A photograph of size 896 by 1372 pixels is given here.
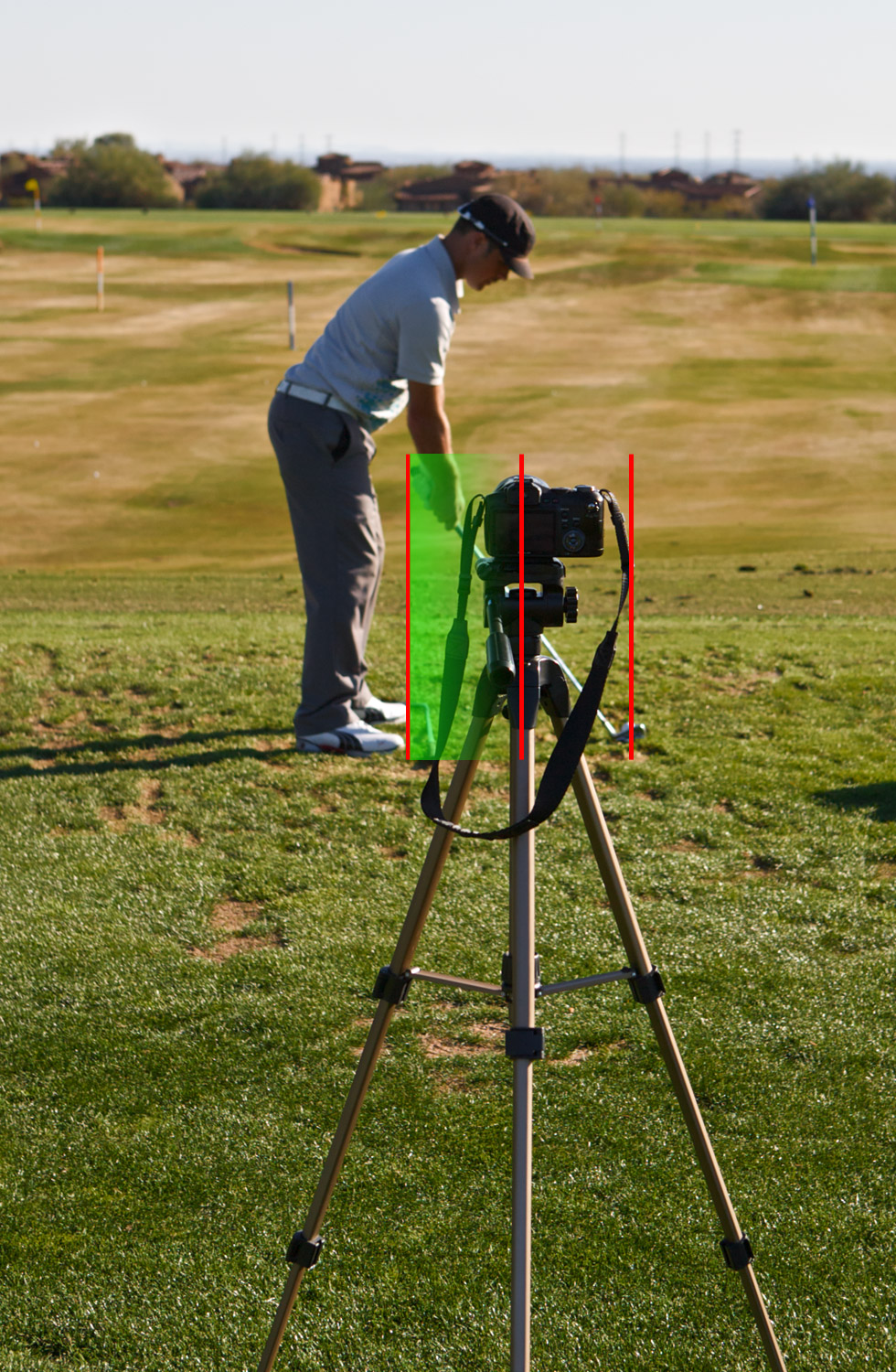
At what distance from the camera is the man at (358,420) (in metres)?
5.24

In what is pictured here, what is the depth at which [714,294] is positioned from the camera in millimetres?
32156

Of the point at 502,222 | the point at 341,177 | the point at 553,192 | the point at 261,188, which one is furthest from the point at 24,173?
the point at 502,222

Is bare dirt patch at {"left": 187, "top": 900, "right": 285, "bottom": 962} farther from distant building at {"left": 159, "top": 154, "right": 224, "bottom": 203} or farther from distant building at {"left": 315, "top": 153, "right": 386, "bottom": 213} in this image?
distant building at {"left": 159, "top": 154, "right": 224, "bottom": 203}

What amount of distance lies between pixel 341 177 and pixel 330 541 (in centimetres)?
9171

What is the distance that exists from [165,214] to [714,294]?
3533cm

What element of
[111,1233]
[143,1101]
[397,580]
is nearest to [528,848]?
[111,1233]

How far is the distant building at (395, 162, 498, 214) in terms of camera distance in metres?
79.0

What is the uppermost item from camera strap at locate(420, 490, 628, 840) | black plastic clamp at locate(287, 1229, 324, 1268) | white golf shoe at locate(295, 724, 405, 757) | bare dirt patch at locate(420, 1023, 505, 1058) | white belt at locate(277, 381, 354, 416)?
white belt at locate(277, 381, 354, 416)

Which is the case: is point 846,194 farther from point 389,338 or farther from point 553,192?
point 389,338

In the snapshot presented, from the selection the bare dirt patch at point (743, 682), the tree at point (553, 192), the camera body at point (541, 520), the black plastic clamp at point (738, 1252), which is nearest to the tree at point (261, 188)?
the tree at point (553, 192)

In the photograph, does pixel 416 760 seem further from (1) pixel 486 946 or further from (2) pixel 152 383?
(2) pixel 152 383

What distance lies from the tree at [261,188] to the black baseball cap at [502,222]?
242 feet

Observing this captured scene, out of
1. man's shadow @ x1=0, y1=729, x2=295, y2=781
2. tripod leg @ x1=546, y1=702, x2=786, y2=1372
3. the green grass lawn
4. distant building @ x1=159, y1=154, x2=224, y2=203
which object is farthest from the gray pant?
distant building @ x1=159, y1=154, x2=224, y2=203

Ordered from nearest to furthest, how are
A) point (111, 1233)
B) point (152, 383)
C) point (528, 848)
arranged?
point (528, 848), point (111, 1233), point (152, 383)
